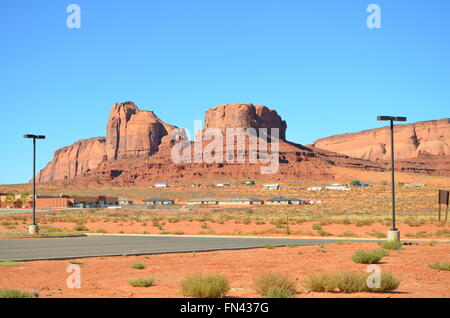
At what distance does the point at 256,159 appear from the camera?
169000 millimetres

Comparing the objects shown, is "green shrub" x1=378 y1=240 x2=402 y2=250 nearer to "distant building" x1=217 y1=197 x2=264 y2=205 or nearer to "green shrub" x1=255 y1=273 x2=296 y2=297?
"green shrub" x1=255 y1=273 x2=296 y2=297

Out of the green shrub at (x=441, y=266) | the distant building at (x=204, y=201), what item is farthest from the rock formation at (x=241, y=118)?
the green shrub at (x=441, y=266)

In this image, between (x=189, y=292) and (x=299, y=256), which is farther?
(x=299, y=256)

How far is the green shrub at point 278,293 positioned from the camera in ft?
35.6

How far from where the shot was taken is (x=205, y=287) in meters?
11.1

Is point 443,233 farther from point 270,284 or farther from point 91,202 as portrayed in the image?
point 91,202

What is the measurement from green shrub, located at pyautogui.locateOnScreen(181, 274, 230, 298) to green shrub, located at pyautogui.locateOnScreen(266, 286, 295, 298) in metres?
0.90

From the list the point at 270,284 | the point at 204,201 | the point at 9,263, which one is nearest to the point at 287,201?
the point at 204,201

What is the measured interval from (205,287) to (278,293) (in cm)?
139

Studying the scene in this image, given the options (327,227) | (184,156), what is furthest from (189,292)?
(184,156)

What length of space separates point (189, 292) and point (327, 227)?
32618 mm

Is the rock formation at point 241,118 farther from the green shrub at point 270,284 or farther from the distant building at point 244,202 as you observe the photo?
the green shrub at point 270,284

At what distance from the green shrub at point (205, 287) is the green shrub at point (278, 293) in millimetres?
895
